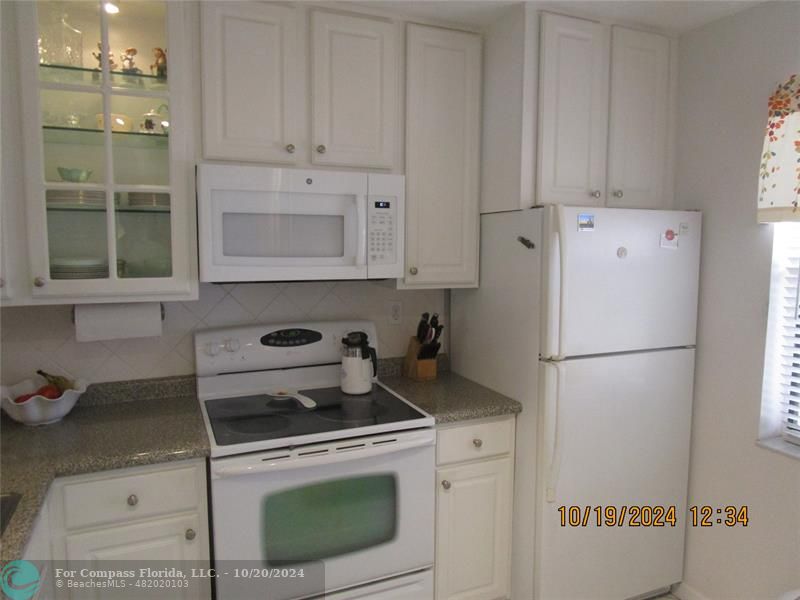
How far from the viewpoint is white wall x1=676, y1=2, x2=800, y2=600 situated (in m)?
1.88

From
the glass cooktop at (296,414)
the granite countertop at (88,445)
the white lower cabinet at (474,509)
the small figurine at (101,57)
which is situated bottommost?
the white lower cabinet at (474,509)

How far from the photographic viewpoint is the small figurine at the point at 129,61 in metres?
1.71

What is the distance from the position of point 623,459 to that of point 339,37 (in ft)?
6.38

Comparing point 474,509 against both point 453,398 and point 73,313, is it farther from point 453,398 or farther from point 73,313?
point 73,313

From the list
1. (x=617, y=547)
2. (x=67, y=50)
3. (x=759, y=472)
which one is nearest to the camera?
(x=67, y=50)

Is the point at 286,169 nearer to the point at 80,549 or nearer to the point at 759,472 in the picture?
the point at 80,549

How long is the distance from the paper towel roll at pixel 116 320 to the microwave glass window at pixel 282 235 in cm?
36

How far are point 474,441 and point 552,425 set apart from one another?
0.29 metres

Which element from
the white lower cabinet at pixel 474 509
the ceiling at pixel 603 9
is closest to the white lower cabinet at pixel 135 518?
the white lower cabinet at pixel 474 509

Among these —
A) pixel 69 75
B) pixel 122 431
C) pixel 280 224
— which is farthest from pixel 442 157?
pixel 122 431

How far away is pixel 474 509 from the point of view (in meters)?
2.01

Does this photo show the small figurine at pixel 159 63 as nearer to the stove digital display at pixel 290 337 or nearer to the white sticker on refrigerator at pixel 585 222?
the stove digital display at pixel 290 337

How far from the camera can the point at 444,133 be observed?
216cm

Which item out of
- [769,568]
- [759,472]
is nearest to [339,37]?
[759,472]
